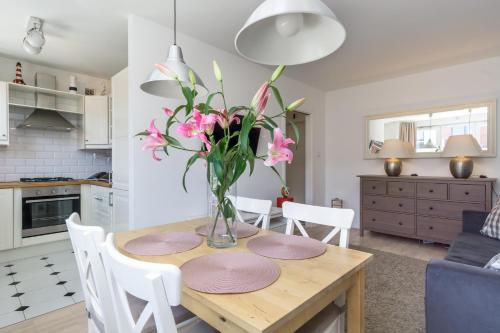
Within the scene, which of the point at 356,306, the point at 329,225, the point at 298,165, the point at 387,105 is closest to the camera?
the point at 356,306

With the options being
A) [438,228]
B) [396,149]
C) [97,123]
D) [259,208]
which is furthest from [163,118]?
[438,228]

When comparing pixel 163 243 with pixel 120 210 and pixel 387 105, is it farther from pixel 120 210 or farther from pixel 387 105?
pixel 387 105

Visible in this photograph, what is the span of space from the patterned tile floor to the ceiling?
241cm

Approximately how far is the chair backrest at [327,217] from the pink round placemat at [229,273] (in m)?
0.54

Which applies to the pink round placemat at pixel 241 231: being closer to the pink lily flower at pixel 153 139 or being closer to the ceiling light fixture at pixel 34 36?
the pink lily flower at pixel 153 139

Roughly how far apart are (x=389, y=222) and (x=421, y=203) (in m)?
0.49

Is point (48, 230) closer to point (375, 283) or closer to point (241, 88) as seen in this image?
point (241, 88)

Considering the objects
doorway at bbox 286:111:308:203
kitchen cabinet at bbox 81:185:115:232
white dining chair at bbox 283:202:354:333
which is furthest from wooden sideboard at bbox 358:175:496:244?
kitchen cabinet at bbox 81:185:115:232

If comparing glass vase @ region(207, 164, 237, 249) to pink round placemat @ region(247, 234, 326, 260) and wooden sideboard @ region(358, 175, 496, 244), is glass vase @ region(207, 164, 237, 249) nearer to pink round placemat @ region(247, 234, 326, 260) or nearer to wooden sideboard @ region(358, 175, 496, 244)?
pink round placemat @ region(247, 234, 326, 260)

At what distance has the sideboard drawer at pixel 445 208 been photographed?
3.01 meters

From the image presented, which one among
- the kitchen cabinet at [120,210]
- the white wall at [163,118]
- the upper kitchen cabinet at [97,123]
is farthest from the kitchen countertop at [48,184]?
the white wall at [163,118]

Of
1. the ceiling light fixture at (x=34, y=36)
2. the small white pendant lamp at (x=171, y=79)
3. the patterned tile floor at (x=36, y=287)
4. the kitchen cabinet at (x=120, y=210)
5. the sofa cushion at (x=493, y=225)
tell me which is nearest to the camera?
the small white pendant lamp at (x=171, y=79)

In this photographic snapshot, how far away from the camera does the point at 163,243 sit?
49.9 inches

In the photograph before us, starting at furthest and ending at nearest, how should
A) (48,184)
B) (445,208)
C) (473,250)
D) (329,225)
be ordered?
1. (445,208)
2. (48,184)
3. (473,250)
4. (329,225)
